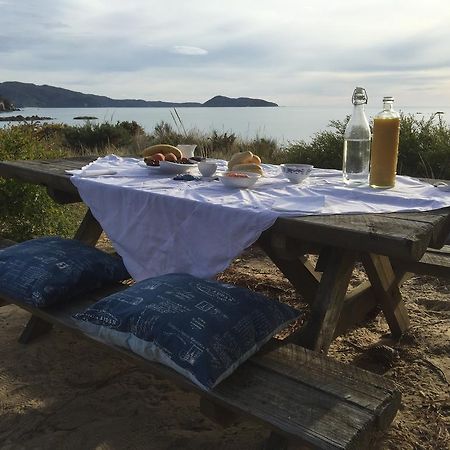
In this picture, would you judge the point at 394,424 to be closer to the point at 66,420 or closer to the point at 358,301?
the point at 358,301

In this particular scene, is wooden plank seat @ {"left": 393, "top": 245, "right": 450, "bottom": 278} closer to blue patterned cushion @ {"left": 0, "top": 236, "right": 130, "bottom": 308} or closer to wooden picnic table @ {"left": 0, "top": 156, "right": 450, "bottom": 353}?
wooden picnic table @ {"left": 0, "top": 156, "right": 450, "bottom": 353}

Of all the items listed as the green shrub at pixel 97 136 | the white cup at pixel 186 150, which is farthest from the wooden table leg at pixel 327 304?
the green shrub at pixel 97 136

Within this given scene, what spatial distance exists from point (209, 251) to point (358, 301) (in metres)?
0.98

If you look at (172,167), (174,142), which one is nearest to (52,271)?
(172,167)

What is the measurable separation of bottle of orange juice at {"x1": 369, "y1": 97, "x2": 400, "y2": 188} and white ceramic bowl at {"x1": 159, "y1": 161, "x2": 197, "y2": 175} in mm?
997

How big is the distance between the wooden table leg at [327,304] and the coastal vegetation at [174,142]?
130 inches

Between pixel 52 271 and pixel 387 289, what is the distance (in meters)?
1.59

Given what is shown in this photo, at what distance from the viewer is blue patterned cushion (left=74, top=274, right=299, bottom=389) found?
1.65 metres

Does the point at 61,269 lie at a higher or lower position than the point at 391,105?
lower

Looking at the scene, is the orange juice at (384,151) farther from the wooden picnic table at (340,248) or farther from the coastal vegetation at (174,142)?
the coastal vegetation at (174,142)

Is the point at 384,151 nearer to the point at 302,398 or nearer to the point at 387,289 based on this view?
the point at 387,289

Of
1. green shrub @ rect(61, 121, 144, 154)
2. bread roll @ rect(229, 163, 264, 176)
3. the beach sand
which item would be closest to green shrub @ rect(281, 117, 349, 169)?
the beach sand

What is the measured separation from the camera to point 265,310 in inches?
75.6

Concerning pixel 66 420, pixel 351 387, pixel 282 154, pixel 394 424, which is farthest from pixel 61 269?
pixel 282 154
